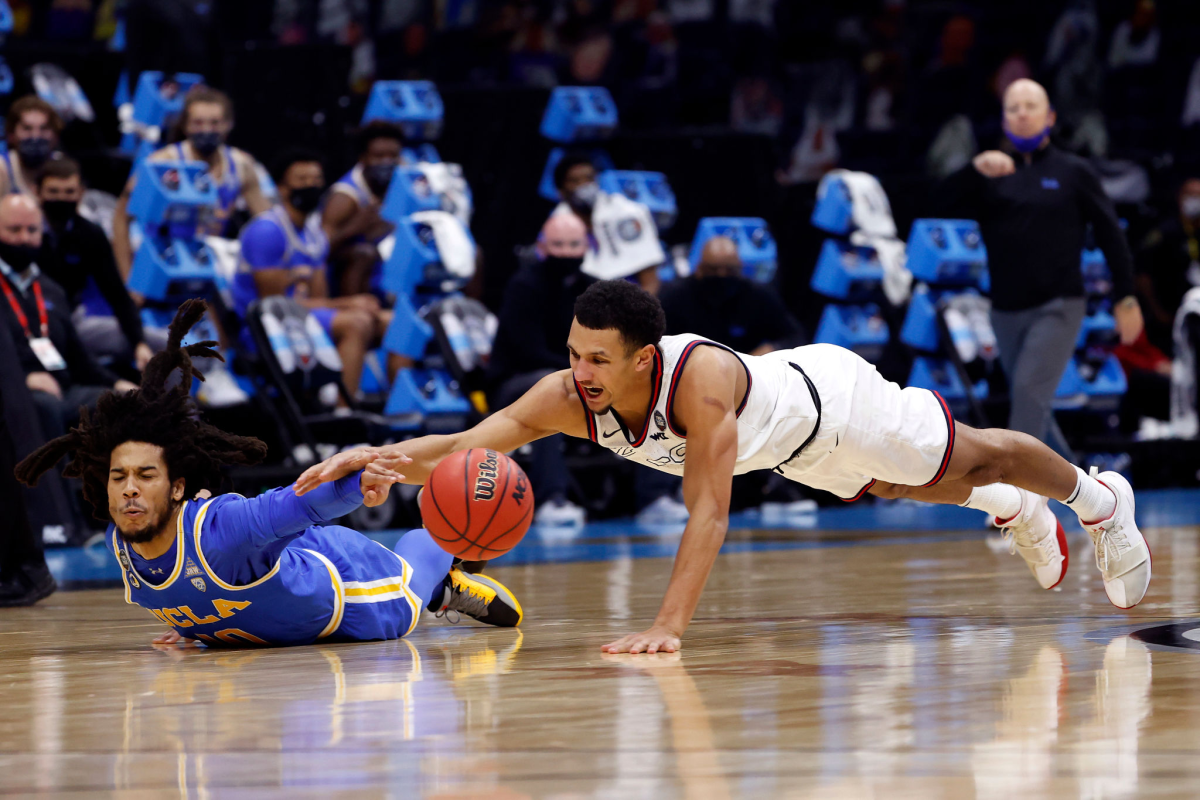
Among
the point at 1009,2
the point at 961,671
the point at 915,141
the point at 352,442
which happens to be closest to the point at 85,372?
the point at 352,442

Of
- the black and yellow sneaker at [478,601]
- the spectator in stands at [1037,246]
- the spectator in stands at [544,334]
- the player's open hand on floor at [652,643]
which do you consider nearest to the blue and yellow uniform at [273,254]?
the spectator in stands at [544,334]

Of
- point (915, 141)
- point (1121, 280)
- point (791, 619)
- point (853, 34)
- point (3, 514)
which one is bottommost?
point (791, 619)

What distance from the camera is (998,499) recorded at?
213 inches

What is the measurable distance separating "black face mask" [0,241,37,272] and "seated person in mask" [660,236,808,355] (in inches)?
146

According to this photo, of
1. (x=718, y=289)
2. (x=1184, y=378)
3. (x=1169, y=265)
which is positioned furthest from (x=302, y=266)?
(x=1169, y=265)

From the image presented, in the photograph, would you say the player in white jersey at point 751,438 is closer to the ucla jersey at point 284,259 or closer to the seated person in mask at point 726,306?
the seated person in mask at point 726,306

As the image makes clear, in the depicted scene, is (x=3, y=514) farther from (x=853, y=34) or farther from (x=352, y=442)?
(x=853, y=34)

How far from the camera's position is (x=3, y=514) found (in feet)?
19.2

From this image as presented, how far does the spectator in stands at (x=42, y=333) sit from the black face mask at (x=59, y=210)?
259mm

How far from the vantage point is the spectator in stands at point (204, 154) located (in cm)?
993

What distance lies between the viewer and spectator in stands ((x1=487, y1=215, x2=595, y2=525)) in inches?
368

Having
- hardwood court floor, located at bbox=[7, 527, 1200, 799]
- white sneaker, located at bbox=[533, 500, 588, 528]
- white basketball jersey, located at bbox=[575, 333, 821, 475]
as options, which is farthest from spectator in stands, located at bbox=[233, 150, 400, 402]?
Result: white basketball jersey, located at bbox=[575, 333, 821, 475]

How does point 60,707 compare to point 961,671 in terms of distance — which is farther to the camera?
point 961,671

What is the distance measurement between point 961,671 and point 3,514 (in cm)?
355
